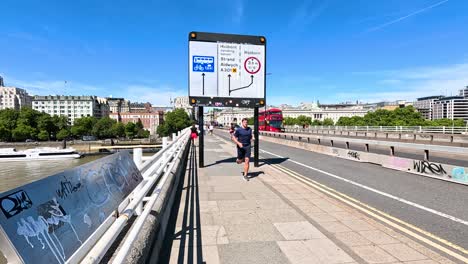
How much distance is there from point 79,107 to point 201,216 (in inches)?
8243

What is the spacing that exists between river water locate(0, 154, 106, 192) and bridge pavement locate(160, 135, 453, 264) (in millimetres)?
46291

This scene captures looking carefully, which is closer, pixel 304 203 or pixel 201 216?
pixel 201 216

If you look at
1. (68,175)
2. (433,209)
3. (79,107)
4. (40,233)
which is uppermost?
(79,107)

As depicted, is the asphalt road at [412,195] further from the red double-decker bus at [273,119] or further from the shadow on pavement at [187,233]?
the red double-decker bus at [273,119]

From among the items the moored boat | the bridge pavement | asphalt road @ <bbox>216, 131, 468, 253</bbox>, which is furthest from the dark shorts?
the moored boat

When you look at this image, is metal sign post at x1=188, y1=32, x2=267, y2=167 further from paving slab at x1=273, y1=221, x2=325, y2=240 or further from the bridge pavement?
paving slab at x1=273, y1=221, x2=325, y2=240

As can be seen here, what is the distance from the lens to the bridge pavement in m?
3.88

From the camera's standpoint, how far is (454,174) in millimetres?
9172

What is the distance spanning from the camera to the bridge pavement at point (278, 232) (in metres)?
3.88

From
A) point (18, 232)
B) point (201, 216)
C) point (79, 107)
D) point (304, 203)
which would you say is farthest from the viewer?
point (79, 107)

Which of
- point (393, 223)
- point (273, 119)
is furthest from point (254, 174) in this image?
point (273, 119)

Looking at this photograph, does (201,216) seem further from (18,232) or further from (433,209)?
(433,209)

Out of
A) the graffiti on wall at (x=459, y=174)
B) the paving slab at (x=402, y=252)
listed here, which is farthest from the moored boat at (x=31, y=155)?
the paving slab at (x=402, y=252)

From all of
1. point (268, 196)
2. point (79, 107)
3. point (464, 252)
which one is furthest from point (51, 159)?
point (79, 107)
